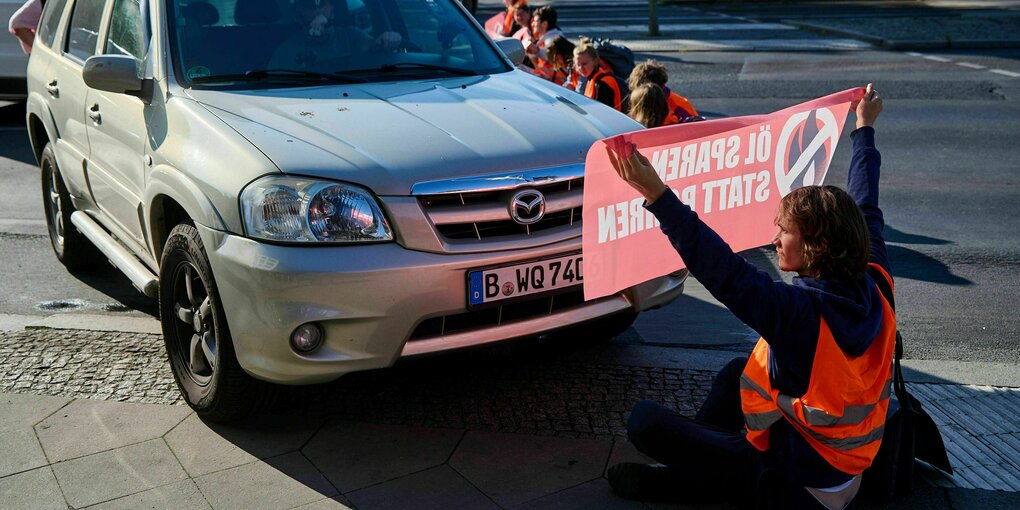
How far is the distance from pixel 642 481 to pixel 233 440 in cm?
161

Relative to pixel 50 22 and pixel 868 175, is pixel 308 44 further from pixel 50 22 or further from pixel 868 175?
pixel 868 175

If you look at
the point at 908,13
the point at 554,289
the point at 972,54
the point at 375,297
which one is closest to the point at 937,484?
the point at 554,289

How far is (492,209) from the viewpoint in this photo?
3928 mm

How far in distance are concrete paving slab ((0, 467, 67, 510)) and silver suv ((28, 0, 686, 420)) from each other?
632 millimetres

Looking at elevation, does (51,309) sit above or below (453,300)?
below

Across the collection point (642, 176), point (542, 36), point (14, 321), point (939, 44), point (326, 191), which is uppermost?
point (642, 176)

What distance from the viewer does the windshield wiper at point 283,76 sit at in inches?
185

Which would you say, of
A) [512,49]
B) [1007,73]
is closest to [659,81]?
[512,49]

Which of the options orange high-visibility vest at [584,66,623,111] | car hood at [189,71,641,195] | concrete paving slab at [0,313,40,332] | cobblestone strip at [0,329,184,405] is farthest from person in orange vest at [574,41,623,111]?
concrete paving slab at [0,313,40,332]

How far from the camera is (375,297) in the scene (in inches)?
146

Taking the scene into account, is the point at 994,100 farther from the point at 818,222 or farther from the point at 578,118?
Result: the point at 818,222

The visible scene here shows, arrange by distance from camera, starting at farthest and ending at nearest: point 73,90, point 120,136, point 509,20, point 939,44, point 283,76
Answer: point 939,44, point 509,20, point 73,90, point 120,136, point 283,76

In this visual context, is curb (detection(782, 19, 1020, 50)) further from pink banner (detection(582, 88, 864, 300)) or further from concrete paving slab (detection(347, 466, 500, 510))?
concrete paving slab (detection(347, 466, 500, 510))

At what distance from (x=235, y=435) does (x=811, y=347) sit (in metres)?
2.27
